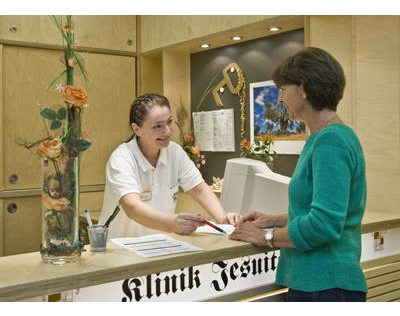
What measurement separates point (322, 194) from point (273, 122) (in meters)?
2.33

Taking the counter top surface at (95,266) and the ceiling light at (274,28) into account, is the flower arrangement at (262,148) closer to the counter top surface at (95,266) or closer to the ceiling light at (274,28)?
the ceiling light at (274,28)

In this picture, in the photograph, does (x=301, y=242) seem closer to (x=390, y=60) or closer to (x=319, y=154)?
(x=319, y=154)

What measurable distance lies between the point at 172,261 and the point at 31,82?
2984mm

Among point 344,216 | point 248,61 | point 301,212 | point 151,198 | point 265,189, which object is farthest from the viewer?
point 248,61

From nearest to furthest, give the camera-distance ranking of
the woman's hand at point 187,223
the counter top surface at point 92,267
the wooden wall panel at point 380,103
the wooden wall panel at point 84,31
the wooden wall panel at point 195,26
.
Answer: the counter top surface at point 92,267 < the woman's hand at point 187,223 < the wooden wall panel at point 380,103 < the wooden wall panel at point 195,26 < the wooden wall panel at point 84,31

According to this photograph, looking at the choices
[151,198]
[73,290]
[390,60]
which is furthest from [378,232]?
[73,290]

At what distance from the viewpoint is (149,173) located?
237cm

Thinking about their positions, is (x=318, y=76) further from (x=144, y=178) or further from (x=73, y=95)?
(x=144, y=178)

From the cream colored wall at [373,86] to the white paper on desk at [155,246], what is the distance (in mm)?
1468

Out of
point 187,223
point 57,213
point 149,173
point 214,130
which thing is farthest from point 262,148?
point 57,213

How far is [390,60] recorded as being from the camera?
2.63m

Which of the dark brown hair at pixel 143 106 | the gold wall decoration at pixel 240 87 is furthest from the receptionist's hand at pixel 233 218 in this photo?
the gold wall decoration at pixel 240 87

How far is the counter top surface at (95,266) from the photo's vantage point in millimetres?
1276

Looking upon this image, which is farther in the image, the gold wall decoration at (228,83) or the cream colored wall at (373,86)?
the gold wall decoration at (228,83)
